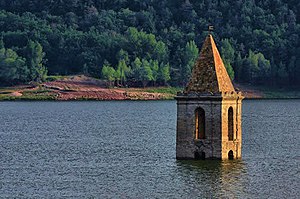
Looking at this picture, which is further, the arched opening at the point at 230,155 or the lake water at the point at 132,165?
the arched opening at the point at 230,155

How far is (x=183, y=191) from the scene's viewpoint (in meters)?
69.6

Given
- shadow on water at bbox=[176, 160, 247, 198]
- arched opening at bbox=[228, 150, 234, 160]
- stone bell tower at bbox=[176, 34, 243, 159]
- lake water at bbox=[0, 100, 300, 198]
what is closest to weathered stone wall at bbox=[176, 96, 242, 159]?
stone bell tower at bbox=[176, 34, 243, 159]

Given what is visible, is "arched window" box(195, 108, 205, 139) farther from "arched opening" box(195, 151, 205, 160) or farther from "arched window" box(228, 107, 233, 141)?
"arched opening" box(195, 151, 205, 160)

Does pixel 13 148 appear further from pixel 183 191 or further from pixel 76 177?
pixel 183 191

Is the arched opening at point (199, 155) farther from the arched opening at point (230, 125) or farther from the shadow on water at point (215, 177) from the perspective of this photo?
the arched opening at point (230, 125)

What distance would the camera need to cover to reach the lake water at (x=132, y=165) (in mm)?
70125

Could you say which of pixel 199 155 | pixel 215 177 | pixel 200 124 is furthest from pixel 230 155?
pixel 215 177

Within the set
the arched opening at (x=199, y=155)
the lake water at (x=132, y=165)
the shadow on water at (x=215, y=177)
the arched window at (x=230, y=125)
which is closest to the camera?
the shadow on water at (x=215, y=177)

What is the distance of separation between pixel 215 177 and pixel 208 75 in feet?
27.7

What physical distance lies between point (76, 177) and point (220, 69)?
13.5m

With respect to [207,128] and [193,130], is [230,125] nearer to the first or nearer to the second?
[207,128]

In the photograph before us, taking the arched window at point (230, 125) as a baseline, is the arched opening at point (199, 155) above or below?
below

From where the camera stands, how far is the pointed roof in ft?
258

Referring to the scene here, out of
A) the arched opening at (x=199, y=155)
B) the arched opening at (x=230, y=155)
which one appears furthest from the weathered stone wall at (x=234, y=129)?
the arched opening at (x=199, y=155)
